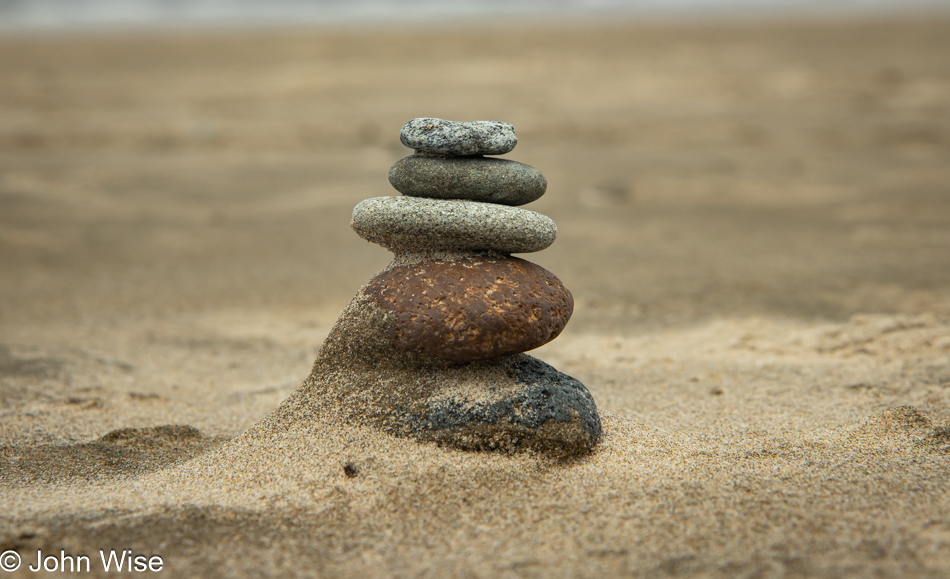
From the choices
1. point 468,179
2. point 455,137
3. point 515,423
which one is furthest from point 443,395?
point 455,137

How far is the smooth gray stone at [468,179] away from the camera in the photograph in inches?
150

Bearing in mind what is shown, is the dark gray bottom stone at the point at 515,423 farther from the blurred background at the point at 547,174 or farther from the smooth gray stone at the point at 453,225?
the blurred background at the point at 547,174

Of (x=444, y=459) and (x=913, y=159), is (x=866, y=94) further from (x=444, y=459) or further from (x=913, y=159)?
(x=444, y=459)

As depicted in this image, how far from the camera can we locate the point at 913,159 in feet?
40.3

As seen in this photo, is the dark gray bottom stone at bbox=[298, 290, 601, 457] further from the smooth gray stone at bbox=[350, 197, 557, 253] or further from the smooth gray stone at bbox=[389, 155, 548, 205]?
the smooth gray stone at bbox=[389, 155, 548, 205]

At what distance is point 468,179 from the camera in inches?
150

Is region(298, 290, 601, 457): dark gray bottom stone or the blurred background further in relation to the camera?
the blurred background

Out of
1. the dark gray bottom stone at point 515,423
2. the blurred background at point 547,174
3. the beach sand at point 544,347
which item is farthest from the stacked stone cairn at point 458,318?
the blurred background at point 547,174

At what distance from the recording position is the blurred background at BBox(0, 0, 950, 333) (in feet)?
25.1

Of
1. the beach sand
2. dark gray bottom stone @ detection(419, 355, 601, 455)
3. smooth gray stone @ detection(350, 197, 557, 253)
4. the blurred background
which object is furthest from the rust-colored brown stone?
the blurred background

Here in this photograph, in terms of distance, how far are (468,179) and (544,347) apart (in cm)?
273

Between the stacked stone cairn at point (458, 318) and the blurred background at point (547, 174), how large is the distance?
9.80 ft

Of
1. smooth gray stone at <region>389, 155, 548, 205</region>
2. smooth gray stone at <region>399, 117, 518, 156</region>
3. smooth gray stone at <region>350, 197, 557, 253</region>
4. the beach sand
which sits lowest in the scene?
the beach sand

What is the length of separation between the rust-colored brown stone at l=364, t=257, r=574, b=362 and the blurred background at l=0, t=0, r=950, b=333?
2.97m
